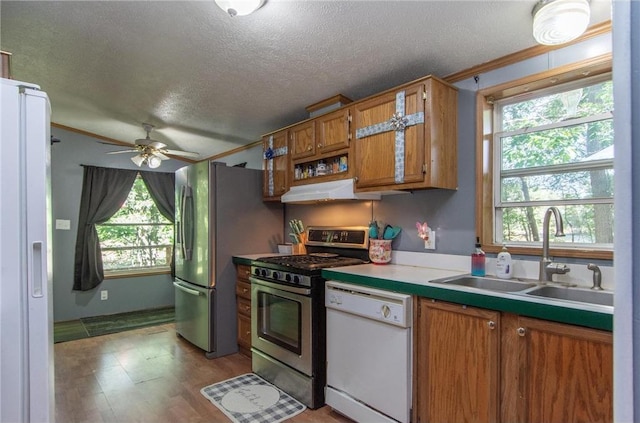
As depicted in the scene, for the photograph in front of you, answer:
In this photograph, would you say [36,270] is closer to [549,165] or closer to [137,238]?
[549,165]

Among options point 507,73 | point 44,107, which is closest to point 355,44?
point 507,73

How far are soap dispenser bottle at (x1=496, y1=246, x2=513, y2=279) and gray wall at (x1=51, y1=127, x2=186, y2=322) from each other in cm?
481

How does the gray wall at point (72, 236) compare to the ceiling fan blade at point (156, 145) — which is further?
the gray wall at point (72, 236)

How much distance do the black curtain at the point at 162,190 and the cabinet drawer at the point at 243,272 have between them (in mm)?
2290

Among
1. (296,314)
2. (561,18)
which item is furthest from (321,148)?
(561,18)

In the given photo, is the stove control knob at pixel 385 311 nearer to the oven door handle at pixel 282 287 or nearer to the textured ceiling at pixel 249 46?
the oven door handle at pixel 282 287

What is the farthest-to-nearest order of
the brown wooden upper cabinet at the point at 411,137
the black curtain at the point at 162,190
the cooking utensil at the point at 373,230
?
the black curtain at the point at 162,190, the cooking utensil at the point at 373,230, the brown wooden upper cabinet at the point at 411,137

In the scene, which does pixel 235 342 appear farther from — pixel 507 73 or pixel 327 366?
pixel 507 73

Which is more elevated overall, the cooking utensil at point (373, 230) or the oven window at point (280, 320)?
the cooking utensil at point (373, 230)

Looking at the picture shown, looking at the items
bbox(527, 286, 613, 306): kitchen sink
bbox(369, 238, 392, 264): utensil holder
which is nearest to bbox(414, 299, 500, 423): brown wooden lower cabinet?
bbox(527, 286, 613, 306): kitchen sink

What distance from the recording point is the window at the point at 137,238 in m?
4.91

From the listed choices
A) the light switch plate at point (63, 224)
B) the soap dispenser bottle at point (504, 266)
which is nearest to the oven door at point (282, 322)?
the soap dispenser bottle at point (504, 266)

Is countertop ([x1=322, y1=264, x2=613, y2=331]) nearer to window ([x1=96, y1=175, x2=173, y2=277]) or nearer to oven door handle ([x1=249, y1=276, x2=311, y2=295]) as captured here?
oven door handle ([x1=249, y1=276, x2=311, y2=295])

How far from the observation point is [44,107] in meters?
1.38
